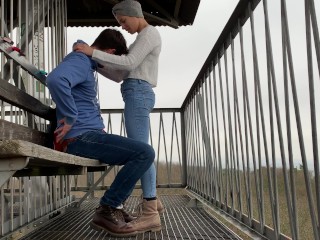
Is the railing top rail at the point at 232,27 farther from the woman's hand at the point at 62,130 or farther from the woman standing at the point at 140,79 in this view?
the woman's hand at the point at 62,130

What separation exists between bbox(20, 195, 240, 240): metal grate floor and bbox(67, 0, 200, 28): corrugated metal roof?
99.9 inches

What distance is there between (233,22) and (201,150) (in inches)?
76.6

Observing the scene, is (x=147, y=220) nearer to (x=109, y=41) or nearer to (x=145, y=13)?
(x=109, y=41)

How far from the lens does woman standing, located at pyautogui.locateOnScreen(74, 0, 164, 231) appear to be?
255 cm

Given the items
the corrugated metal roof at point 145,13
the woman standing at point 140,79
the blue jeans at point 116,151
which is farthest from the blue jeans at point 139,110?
the corrugated metal roof at point 145,13

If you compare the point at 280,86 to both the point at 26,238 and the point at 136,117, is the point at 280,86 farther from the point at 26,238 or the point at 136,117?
the point at 26,238

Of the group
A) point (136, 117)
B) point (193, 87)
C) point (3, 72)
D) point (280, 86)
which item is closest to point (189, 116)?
point (193, 87)

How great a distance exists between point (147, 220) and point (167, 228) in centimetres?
26

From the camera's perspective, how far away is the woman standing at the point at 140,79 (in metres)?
2.55

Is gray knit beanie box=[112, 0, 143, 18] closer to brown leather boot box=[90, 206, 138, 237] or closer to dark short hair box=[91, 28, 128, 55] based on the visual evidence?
dark short hair box=[91, 28, 128, 55]

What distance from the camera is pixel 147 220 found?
8.41 feet

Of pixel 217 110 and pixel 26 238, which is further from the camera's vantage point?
pixel 217 110

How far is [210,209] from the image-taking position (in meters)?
3.46

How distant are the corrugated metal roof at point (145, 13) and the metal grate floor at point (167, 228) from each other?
2.54 meters
